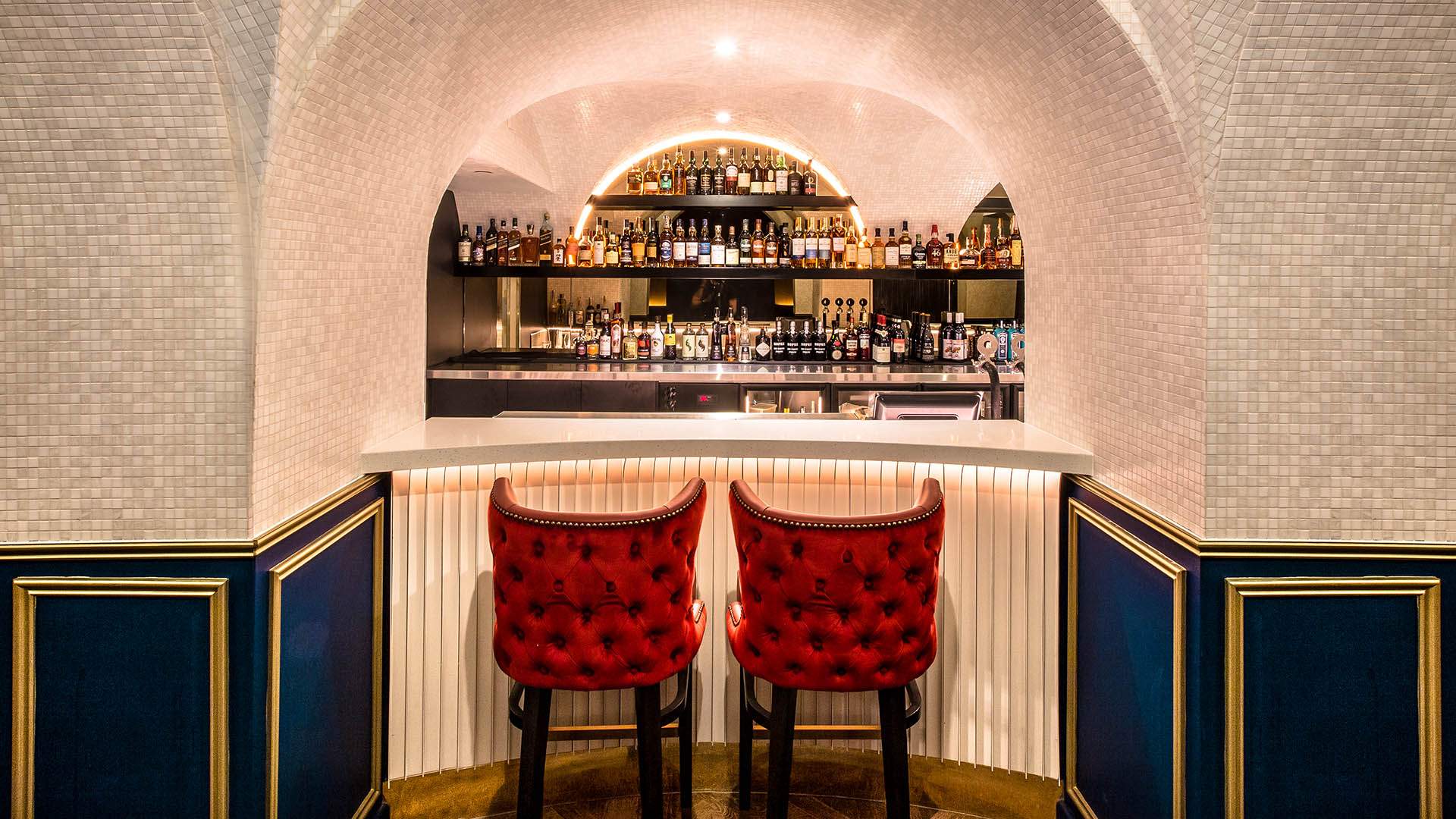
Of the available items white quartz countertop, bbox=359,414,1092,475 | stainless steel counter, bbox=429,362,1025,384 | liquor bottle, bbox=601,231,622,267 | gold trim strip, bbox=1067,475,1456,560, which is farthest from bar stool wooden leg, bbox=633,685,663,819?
liquor bottle, bbox=601,231,622,267

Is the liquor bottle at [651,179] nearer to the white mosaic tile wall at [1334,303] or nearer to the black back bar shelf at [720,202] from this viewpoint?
the black back bar shelf at [720,202]

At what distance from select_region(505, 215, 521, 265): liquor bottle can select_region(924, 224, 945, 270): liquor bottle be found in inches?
102

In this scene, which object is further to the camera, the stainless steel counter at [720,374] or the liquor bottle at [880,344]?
the liquor bottle at [880,344]

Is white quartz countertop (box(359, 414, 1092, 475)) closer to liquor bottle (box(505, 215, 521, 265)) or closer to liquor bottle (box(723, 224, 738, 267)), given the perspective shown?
liquor bottle (box(723, 224, 738, 267))

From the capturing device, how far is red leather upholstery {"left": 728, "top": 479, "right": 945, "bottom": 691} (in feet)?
6.81


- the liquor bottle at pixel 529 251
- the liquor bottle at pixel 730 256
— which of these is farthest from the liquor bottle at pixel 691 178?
the liquor bottle at pixel 529 251

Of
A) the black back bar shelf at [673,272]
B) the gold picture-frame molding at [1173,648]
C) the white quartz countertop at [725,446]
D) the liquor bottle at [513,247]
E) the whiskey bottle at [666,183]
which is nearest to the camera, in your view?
the gold picture-frame molding at [1173,648]

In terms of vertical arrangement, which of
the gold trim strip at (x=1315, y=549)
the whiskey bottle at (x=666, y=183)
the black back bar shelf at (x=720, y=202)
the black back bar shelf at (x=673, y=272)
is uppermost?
the whiskey bottle at (x=666, y=183)

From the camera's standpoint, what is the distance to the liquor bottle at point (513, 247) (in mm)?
6098

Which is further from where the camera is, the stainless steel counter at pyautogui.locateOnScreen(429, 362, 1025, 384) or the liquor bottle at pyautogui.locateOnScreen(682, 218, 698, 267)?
the liquor bottle at pyautogui.locateOnScreen(682, 218, 698, 267)

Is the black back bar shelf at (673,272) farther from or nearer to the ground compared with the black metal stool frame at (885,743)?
farther from the ground

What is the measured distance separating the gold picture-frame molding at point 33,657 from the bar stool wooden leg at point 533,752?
2.02 feet

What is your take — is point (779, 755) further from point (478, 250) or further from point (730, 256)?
point (478, 250)

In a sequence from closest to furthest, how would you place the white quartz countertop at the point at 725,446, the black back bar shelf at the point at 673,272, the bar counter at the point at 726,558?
the white quartz countertop at the point at 725,446 → the bar counter at the point at 726,558 → the black back bar shelf at the point at 673,272
